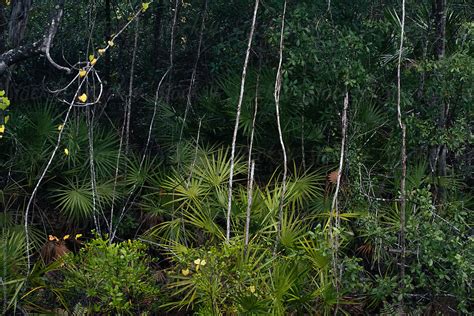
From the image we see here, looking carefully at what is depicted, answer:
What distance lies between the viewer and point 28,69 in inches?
459

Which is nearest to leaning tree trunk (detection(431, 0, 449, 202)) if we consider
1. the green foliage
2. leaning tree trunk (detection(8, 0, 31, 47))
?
the green foliage

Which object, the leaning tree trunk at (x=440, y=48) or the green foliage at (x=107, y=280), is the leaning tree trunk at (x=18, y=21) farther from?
the leaning tree trunk at (x=440, y=48)

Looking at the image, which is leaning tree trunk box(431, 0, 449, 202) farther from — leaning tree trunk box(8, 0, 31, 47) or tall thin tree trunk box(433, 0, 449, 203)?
leaning tree trunk box(8, 0, 31, 47)

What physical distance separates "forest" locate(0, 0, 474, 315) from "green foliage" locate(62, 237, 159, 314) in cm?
2

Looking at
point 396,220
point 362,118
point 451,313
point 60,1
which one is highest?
point 60,1

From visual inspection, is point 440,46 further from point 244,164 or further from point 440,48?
point 244,164

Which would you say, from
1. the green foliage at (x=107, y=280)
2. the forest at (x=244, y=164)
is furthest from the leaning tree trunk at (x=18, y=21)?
the green foliage at (x=107, y=280)

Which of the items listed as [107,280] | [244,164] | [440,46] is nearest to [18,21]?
[244,164]

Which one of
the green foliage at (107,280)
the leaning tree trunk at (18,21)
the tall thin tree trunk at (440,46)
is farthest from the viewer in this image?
the leaning tree trunk at (18,21)

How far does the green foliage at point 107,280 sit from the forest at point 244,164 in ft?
0.07

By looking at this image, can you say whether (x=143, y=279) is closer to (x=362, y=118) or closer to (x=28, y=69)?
(x=362, y=118)

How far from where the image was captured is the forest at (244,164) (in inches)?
304

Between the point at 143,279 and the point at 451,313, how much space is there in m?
2.97

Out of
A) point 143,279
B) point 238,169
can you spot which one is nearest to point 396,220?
point 238,169
